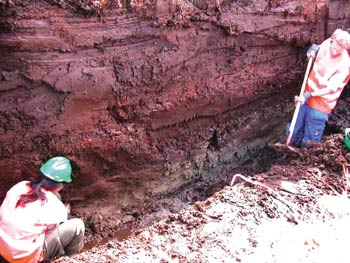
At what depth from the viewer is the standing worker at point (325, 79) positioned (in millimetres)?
4648

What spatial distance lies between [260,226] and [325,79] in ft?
6.01

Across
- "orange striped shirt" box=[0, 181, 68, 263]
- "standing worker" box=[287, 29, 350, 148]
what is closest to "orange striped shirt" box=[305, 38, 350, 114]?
"standing worker" box=[287, 29, 350, 148]

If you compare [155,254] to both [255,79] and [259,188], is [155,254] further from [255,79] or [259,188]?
[255,79]

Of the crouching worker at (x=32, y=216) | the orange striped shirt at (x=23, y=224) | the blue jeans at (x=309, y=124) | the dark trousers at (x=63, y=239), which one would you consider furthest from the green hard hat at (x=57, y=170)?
the blue jeans at (x=309, y=124)

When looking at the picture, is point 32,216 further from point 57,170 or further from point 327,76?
point 327,76

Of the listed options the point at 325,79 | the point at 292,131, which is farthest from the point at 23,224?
the point at 325,79

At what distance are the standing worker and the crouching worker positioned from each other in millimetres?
2476

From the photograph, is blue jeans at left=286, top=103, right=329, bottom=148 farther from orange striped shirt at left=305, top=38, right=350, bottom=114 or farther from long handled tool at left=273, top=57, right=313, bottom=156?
long handled tool at left=273, top=57, right=313, bottom=156

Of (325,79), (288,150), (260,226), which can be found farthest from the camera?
(288,150)

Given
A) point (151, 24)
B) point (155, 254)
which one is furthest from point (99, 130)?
point (155, 254)

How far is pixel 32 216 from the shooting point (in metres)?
3.47

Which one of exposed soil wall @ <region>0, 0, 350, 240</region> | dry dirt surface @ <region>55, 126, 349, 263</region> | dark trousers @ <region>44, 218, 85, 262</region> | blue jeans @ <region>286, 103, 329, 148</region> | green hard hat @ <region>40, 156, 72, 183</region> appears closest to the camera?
dry dirt surface @ <region>55, 126, 349, 263</region>

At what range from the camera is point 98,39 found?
416 cm

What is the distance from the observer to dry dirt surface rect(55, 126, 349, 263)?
Result: 3.38 meters
